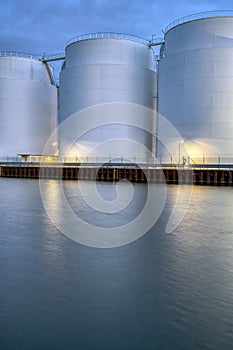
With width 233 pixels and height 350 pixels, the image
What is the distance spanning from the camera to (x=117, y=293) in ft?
20.4

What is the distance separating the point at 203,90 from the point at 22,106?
2122 centimetres

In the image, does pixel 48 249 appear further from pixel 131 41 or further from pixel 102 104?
pixel 131 41

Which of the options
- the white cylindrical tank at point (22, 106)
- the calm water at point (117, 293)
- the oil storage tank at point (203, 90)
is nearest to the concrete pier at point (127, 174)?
the oil storage tank at point (203, 90)

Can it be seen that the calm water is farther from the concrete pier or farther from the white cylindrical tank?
the white cylindrical tank

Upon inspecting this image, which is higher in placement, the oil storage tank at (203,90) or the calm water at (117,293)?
the oil storage tank at (203,90)

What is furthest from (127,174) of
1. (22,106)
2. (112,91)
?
(22,106)

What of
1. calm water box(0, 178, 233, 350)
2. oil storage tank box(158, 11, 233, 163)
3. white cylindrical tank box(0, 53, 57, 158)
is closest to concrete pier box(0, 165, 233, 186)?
oil storage tank box(158, 11, 233, 163)

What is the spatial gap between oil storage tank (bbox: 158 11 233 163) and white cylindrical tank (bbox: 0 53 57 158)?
17.7m

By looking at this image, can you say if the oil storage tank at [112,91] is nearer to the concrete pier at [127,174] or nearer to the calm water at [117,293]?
the concrete pier at [127,174]

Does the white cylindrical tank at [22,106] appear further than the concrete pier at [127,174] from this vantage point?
Yes

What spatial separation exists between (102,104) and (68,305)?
31983 mm

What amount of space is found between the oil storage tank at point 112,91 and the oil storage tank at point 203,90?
4710mm

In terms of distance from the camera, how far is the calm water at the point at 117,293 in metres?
4.84

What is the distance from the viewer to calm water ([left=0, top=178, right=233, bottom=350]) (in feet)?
15.9
